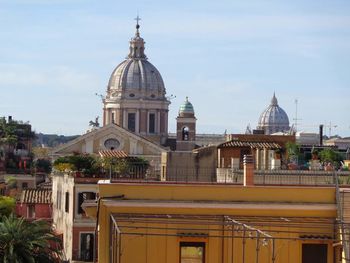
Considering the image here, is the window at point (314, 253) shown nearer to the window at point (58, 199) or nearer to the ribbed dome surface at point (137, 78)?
the window at point (58, 199)

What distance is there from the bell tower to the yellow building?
332ft

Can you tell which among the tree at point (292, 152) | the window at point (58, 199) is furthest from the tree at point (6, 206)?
the tree at point (292, 152)

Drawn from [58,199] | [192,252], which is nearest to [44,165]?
[58,199]

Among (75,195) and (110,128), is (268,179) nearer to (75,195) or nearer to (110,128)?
(75,195)

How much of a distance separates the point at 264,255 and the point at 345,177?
783 cm

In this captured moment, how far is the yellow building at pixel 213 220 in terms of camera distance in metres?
19.8

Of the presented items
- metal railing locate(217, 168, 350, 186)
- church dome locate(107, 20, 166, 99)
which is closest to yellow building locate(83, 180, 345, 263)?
metal railing locate(217, 168, 350, 186)

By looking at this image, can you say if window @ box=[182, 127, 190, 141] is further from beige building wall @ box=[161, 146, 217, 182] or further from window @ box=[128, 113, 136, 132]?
beige building wall @ box=[161, 146, 217, 182]

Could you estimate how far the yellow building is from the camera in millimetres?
19844

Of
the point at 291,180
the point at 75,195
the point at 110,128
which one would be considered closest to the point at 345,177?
the point at 291,180

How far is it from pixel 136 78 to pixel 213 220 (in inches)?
4538

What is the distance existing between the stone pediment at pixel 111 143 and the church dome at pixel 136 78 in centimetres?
3022

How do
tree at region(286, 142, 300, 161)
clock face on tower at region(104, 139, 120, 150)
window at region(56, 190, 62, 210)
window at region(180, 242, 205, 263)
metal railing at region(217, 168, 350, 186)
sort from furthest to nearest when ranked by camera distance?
clock face on tower at region(104, 139, 120, 150)
window at region(56, 190, 62, 210)
tree at region(286, 142, 300, 161)
metal railing at region(217, 168, 350, 186)
window at region(180, 242, 205, 263)

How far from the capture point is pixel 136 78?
13475 centimetres
